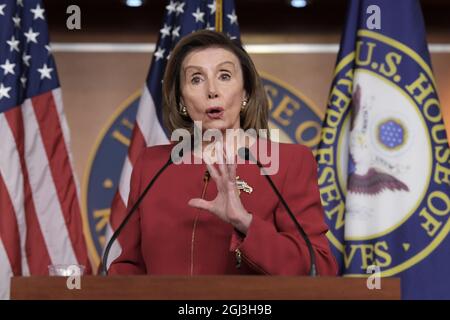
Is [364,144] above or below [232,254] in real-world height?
above

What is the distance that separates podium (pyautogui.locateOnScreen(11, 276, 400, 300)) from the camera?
1.33 metres

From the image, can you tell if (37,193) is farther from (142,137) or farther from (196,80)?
(196,80)

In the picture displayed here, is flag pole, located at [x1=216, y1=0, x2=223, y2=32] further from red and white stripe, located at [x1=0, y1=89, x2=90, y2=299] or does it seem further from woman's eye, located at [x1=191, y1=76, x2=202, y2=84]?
woman's eye, located at [x1=191, y1=76, x2=202, y2=84]

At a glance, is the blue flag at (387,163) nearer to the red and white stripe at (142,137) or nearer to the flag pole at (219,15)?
the flag pole at (219,15)

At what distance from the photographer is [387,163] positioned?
10.9ft

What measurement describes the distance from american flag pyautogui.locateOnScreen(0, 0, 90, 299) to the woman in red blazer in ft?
4.18

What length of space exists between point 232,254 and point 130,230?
31 cm

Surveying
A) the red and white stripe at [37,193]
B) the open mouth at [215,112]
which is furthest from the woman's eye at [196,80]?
the red and white stripe at [37,193]

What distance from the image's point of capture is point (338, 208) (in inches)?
132

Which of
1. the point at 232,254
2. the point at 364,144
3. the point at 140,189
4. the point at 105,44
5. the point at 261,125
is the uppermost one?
the point at 105,44
